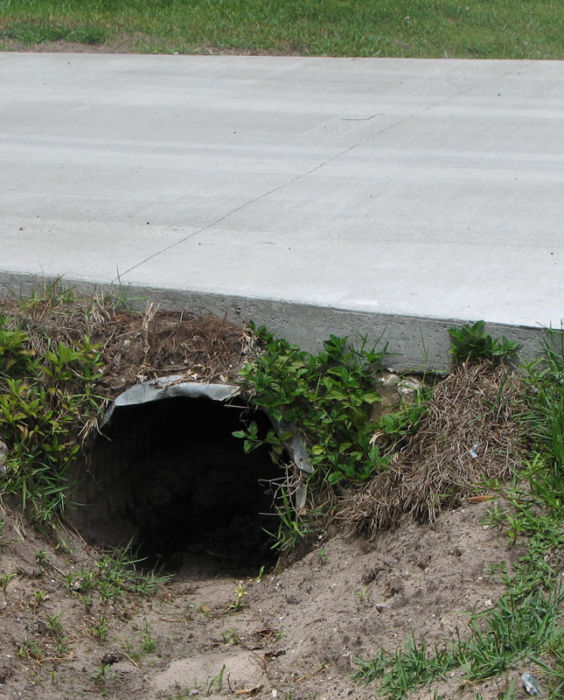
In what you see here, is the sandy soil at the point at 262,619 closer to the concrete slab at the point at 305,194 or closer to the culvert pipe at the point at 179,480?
the culvert pipe at the point at 179,480

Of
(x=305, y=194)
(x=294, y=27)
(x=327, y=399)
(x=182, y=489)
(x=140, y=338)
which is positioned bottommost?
(x=182, y=489)

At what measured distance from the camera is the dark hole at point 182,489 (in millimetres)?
4504

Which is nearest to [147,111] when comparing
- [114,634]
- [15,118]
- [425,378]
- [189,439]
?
[15,118]

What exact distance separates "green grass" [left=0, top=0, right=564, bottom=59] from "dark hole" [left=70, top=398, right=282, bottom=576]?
6.02m

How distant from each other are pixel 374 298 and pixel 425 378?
411mm

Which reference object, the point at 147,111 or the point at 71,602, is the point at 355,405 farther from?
the point at 147,111

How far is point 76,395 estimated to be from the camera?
4109 mm

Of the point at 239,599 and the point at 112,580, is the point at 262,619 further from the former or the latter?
the point at 112,580

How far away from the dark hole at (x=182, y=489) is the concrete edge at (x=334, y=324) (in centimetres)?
49

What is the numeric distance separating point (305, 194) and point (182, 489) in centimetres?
185

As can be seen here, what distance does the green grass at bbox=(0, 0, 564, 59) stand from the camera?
1043 cm

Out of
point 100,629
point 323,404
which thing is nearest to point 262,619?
point 100,629

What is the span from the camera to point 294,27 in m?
11.1

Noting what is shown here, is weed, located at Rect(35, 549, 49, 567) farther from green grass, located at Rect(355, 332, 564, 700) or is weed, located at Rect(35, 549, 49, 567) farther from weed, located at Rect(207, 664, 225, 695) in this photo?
green grass, located at Rect(355, 332, 564, 700)
